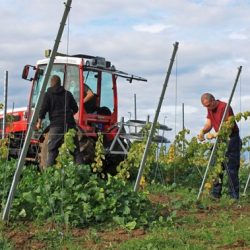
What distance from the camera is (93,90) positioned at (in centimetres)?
1104

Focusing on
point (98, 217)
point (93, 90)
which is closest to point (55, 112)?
point (93, 90)

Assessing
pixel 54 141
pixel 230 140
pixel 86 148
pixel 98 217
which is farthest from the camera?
pixel 86 148

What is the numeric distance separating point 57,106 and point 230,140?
8.42 feet

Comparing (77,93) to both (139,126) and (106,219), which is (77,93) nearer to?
(139,126)

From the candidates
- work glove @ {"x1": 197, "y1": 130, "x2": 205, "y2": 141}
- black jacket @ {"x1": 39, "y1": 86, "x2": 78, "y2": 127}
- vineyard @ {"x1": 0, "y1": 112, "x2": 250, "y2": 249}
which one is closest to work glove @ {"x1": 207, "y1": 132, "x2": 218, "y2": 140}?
work glove @ {"x1": 197, "y1": 130, "x2": 205, "y2": 141}

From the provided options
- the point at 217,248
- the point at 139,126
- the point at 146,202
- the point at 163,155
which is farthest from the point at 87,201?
the point at 139,126

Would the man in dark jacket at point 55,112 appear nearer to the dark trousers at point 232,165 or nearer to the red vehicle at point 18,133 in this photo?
the red vehicle at point 18,133

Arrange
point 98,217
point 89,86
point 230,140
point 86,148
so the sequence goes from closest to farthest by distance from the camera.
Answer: point 98,217 < point 230,140 < point 86,148 < point 89,86

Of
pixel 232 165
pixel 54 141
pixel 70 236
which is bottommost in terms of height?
pixel 70 236

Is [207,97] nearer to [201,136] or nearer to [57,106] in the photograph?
[201,136]

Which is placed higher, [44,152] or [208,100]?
[208,100]

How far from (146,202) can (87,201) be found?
71 centimetres

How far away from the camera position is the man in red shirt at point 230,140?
859 centimetres

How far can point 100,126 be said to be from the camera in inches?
427
